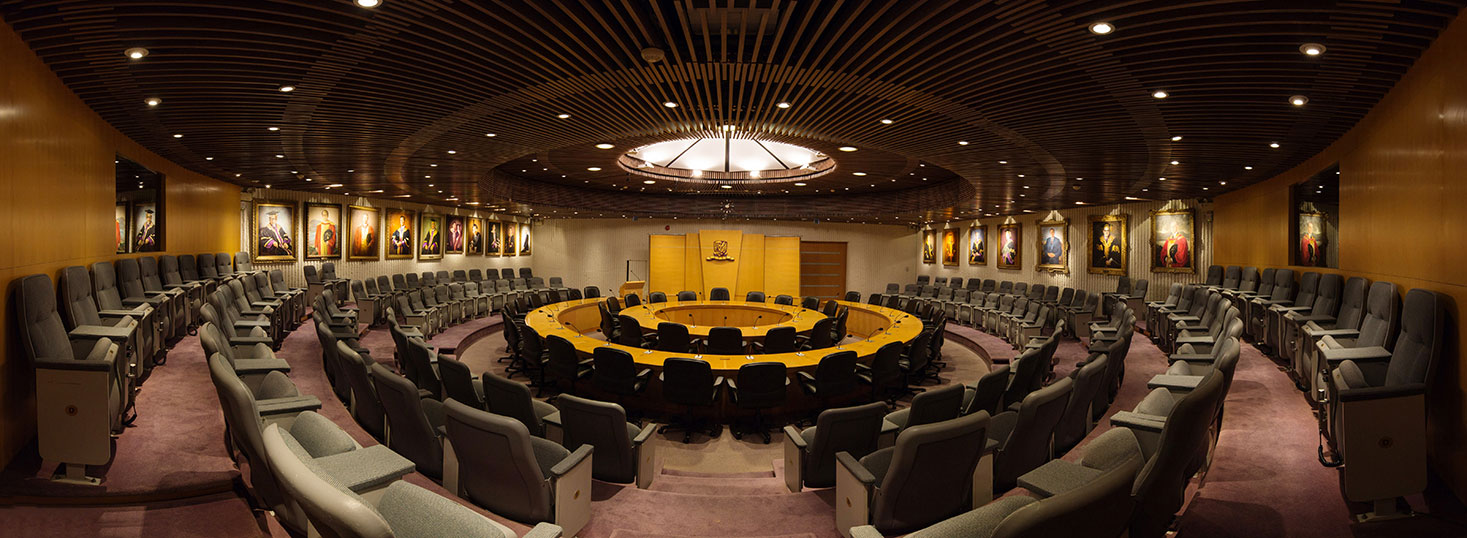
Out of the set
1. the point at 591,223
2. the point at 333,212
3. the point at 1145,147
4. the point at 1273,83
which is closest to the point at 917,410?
the point at 1273,83

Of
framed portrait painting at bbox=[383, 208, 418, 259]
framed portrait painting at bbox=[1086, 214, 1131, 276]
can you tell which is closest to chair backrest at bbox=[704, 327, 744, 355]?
framed portrait painting at bbox=[1086, 214, 1131, 276]

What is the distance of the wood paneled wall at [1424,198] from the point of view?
374cm

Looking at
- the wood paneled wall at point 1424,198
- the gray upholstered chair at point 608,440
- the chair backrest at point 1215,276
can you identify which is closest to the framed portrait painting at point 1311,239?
the chair backrest at point 1215,276

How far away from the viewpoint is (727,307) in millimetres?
14195

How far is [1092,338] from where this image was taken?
8711 millimetres

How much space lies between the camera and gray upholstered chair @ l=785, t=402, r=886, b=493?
13.4 feet

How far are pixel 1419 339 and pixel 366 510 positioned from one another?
20.0ft

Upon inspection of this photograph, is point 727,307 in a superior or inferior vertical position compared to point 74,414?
inferior

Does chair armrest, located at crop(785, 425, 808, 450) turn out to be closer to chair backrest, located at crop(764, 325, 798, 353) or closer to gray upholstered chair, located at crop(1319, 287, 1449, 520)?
gray upholstered chair, located at crop(1319, 287, 1449, 520)

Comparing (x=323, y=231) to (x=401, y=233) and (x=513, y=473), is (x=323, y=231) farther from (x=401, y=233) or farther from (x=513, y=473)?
(x=513, y=473)

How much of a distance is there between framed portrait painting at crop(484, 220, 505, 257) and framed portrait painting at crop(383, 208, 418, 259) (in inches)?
105

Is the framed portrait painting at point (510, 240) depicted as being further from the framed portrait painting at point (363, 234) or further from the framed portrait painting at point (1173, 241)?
the framed portrait painting at point (1173, 241)

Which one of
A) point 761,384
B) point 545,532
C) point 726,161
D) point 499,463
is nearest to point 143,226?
point 726,161

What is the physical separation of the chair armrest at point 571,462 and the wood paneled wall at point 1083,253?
14.3 metres
